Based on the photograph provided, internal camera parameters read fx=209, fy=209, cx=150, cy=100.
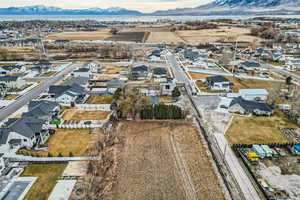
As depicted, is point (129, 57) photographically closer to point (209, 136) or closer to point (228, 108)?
point (228, 108)

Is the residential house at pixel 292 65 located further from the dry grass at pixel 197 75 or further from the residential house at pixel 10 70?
the residential house at pixel 10 70

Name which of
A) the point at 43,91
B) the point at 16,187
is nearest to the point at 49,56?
the point at 43,91

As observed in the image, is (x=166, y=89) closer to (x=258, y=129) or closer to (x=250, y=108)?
(x=250, y=108)

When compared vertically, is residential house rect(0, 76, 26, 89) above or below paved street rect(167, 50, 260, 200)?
above

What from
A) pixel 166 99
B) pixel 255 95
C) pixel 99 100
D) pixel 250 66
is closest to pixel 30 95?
pixel 99 100

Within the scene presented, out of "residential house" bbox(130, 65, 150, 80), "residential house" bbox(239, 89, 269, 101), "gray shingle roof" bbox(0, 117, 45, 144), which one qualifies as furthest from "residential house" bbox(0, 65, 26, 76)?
"residential house" bbox(239, 89, 269, 101)

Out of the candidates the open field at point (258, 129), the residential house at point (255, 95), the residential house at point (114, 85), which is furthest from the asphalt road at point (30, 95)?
the residential house at point (255, 95)

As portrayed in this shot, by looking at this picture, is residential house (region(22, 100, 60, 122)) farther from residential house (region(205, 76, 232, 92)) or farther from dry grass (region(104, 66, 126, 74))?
residential house (region(205, 76, 232, 92))
